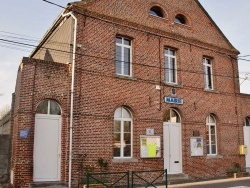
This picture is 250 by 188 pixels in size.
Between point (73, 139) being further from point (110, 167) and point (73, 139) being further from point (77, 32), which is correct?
point (77, 32)

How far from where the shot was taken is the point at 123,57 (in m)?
14.2

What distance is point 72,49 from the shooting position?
12461 mm

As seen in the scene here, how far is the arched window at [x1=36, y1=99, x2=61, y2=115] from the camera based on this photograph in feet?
38.4

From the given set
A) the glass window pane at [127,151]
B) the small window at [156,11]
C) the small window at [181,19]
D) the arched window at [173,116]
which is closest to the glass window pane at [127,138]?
the glass window pane at [127,151]

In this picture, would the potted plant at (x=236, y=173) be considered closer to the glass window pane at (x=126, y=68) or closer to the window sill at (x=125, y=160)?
the window sill at (x=125, y=160)

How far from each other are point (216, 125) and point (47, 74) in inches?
378

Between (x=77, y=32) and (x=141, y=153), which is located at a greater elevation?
(x=77, y=32)

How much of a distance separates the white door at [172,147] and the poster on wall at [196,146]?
2.34ft

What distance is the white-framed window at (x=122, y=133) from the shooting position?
1316 centimetres

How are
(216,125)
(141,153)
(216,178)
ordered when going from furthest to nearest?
(216,125) < (216,178) < (141,153)

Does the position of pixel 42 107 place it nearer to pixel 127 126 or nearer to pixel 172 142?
pixel 127 126

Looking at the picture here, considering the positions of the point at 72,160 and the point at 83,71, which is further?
the point at 83,71

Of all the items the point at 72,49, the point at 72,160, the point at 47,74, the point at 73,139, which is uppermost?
the point at 72,49

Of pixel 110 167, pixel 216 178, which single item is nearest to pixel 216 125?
pixel 216 178
